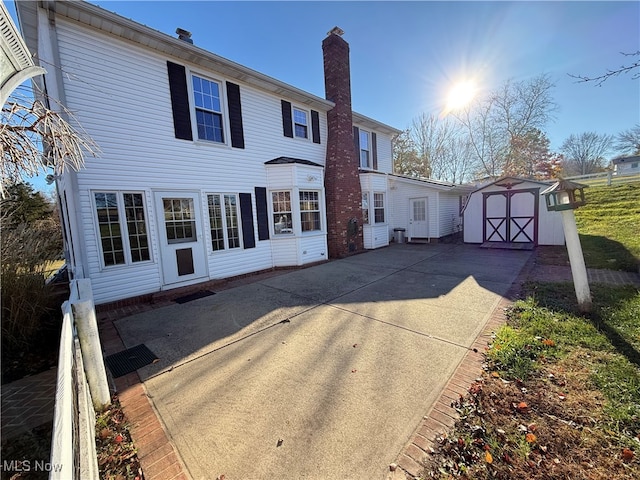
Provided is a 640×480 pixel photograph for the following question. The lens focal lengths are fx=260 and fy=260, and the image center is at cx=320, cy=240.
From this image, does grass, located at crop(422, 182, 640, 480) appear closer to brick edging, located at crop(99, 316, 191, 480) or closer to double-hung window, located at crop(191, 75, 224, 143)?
brick edging, located at crop(99, 316, 191, 480)

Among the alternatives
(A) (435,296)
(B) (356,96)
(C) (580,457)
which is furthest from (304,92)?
(C) (580,457)

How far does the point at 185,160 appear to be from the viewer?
674 centimetres

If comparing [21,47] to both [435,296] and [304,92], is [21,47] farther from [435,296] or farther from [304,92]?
[304,92]

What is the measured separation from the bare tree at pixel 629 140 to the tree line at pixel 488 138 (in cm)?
8

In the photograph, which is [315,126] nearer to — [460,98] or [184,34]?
A: [184,34]

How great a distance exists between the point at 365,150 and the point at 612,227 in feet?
36.6

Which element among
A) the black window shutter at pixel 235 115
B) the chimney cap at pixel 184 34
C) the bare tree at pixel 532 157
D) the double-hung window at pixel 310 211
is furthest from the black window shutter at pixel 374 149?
the bare tree at pixel 532 157

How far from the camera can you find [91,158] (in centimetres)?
546

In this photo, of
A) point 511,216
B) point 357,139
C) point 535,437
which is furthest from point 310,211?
point 511,216

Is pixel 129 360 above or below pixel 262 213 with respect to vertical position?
below

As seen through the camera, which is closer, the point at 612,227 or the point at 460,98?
the point at 612,227

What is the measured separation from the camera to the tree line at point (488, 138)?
78.6 feet

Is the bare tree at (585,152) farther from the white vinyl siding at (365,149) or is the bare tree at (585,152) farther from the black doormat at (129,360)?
the black doormat at (129,360)

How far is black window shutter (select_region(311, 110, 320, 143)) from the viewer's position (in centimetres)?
998
